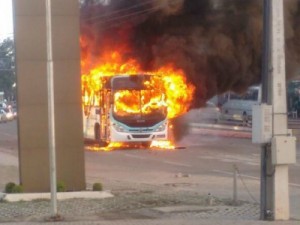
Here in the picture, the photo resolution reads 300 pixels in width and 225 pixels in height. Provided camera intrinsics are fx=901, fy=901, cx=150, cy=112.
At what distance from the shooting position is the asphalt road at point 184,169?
22359mm

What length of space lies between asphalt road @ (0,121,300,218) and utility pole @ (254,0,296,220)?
174 cm

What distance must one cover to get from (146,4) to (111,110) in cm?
671

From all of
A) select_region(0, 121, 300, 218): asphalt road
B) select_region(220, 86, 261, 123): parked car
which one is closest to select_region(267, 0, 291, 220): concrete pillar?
select_region(0, 121, 300, 218): asphalt road

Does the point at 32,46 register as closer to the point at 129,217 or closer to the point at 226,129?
the point at 129,217

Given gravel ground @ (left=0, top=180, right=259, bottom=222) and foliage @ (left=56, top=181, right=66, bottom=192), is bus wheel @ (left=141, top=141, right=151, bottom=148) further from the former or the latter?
foliage @ (left=56, top=181, right=66, bottom=192)

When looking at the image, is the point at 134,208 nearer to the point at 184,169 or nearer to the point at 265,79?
the point at 265,79

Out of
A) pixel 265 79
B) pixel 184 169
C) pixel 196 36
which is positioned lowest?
pixel 184 169

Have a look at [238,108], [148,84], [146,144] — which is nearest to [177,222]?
[148,84]

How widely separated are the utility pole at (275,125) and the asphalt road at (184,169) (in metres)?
1.74

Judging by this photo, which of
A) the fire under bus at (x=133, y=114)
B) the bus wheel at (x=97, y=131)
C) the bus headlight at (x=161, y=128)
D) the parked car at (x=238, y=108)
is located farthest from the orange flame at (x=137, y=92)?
the parked car at (x=238, y=108)

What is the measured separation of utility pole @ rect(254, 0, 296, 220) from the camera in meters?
15.2

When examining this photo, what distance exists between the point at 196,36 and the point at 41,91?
15536 mm

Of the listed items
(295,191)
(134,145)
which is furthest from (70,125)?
(134,145)

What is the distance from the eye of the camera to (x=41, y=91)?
18344 mm
